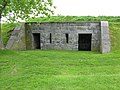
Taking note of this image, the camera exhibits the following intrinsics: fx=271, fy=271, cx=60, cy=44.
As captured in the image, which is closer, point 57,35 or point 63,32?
point 63,32

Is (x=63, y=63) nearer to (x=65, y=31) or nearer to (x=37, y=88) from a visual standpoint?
(x=37, y=88)

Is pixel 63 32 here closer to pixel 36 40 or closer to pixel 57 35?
pixel 57 35

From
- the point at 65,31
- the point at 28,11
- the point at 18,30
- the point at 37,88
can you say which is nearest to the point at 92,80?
the point at 37,88

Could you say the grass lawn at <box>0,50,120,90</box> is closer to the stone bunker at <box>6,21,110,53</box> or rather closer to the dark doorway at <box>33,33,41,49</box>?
the stone bunker at <box>6,21,110,53</box>

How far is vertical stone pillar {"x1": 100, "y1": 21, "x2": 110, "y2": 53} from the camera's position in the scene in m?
15.4

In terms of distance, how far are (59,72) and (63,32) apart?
7397 mm

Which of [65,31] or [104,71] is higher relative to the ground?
[65,31]

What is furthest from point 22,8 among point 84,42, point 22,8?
point 84,42

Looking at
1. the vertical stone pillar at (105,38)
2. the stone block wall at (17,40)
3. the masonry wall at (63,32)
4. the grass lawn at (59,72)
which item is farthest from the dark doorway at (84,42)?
the grass lawn at (59,72)

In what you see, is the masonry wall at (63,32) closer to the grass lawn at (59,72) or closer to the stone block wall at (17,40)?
the stone block wall at (17,40)

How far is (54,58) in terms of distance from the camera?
13727 mm

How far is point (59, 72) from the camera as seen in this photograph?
10.8 m

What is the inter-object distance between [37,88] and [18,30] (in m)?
10.3

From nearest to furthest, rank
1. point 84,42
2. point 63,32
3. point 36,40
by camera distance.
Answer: point 63,32 < point 36,40 < point 84,42
